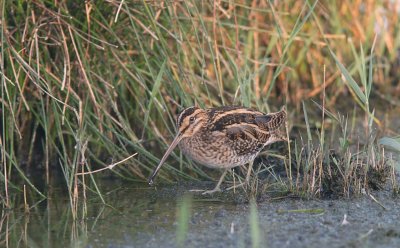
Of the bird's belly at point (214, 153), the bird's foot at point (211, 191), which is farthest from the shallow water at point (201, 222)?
the bird's belly at point (214, 153)

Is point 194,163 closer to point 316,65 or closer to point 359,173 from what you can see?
point 359,173

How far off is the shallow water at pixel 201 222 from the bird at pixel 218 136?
25 centimetres

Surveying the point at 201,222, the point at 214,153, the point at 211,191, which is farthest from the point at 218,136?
the point at 201,222

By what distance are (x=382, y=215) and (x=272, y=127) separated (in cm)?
119

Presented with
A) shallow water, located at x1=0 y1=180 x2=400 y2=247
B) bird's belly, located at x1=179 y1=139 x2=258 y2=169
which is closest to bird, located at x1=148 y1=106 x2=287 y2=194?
bird's belly, located at x1=179 y1=139 x2=258 y2=169

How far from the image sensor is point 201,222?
16.7ft

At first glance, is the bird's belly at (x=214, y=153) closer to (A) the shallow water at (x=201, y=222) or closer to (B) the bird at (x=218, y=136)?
(B) the bird at (x=218, y=136)

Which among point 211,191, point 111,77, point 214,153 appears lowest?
point 211,191

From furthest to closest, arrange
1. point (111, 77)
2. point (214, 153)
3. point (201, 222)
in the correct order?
point (111, 77), point (214, 153), point (201, 222)

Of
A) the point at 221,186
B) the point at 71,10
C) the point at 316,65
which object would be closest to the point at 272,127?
the point at 221,186

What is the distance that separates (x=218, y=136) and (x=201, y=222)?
3.01ft

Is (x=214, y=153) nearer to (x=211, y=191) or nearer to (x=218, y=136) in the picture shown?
(x=218, y=136)

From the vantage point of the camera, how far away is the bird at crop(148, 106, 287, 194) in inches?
229

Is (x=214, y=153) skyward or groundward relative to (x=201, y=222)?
skyward
